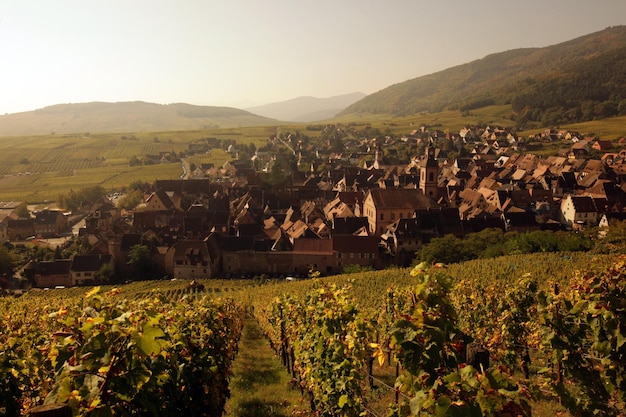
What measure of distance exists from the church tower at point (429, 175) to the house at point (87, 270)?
2060 inches

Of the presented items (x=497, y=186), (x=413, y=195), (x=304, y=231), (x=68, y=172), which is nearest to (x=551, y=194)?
(x=497, y=186)

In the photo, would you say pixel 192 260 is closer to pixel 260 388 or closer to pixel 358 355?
pixel 260 388

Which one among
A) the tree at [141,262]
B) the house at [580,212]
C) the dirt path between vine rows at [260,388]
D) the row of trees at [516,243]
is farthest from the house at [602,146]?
the dirt path between vine rows at [260,388]

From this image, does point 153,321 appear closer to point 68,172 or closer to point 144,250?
point 144,250

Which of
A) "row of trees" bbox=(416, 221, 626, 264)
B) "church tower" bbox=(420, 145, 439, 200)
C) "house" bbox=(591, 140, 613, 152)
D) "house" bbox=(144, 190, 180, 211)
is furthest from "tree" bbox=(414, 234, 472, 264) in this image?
"house" bbox=(591, 140, 613, 152)

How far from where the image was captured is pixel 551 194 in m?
83.9

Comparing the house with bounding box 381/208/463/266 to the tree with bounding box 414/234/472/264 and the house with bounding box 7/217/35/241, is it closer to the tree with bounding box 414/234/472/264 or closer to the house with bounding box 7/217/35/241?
the tree with bounding box 414/234/472/264

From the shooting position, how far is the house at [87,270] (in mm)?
64812

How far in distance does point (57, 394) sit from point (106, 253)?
7026 cm

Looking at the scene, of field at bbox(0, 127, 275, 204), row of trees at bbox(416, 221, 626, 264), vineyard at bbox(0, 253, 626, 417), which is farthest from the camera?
field at bbox(0, 127, 275, 204)

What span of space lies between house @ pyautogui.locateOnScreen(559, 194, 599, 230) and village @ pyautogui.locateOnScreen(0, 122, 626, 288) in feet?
0.52

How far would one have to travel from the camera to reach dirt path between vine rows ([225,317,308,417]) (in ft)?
51.5

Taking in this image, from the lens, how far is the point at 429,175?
78938 millimetres

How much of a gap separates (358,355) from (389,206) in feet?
203
